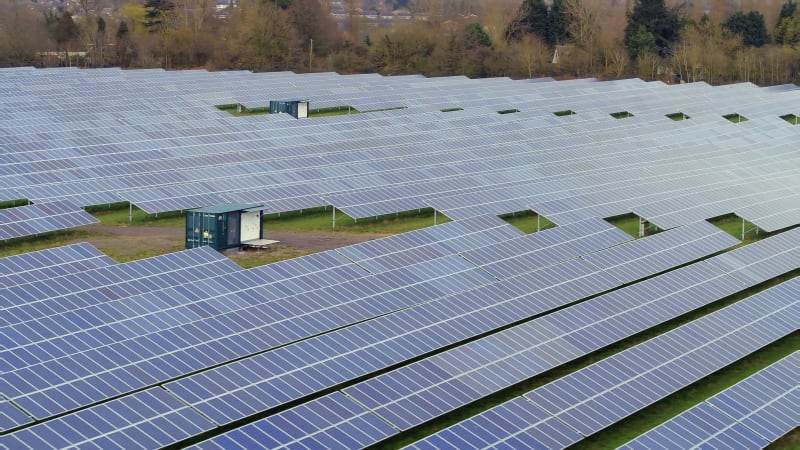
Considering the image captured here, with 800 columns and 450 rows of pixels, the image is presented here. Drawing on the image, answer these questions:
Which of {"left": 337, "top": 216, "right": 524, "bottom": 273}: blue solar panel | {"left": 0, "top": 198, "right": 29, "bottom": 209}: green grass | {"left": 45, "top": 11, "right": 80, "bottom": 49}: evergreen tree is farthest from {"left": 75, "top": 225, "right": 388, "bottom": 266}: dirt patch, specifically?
{"left": 45, "top": 11, "right": 80, "bottom": 49}: evergreen tree

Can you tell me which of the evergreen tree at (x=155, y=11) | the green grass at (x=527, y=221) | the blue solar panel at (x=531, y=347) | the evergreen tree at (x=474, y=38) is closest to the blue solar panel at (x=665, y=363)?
the blue solar panel at (x=531, y=347)

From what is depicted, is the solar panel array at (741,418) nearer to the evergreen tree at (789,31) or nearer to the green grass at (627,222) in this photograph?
the green grass at (627,222)

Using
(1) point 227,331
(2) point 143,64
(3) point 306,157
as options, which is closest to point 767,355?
(1) point 227,331

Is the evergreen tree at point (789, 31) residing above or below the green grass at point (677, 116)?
above

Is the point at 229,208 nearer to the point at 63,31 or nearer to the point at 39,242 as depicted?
the point at 39,242

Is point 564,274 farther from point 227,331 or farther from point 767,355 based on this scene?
point 227,331

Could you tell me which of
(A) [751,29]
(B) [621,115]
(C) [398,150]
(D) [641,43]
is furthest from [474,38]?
(C) [398,150]
